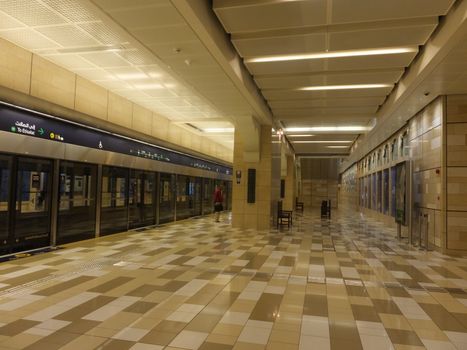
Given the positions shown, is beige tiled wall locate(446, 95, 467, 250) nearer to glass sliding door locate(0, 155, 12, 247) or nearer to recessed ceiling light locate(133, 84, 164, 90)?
recessed ceiling light locate(133, 84, 164, 90)

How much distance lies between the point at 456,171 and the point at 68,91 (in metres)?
8.51

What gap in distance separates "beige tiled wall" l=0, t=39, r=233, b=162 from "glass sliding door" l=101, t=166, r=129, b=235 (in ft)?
4.46

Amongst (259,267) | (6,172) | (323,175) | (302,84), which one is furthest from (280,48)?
(323,175)

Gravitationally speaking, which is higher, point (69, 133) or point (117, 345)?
point (69, 133)

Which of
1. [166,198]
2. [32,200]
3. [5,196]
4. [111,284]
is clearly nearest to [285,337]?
[111,284]

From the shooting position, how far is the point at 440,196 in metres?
7.60

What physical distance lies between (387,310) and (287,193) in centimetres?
1854

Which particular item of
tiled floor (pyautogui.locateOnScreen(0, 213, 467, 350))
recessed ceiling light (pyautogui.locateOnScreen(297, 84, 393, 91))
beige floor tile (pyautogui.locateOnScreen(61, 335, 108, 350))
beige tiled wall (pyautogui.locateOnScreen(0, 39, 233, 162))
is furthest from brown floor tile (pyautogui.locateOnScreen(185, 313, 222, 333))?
recessed ceiling light (pyautogui.locateOnScreen(297, 84, 393, 91))

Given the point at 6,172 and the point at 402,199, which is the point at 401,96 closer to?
the point at 402,199

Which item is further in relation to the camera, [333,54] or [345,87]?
[345,87]

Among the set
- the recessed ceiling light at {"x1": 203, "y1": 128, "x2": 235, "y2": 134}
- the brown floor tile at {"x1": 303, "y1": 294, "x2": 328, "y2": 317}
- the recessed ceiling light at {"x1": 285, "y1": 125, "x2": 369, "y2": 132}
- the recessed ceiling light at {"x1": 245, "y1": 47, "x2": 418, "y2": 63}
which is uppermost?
the recessed ceiling light at {"x1": 285, "y1": 125, "x2": 369, "y2": 132}

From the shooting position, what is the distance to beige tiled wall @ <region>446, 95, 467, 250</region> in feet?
24.3

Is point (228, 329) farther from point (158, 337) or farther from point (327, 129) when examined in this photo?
point (327, 129)

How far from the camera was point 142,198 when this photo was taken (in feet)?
36.1
